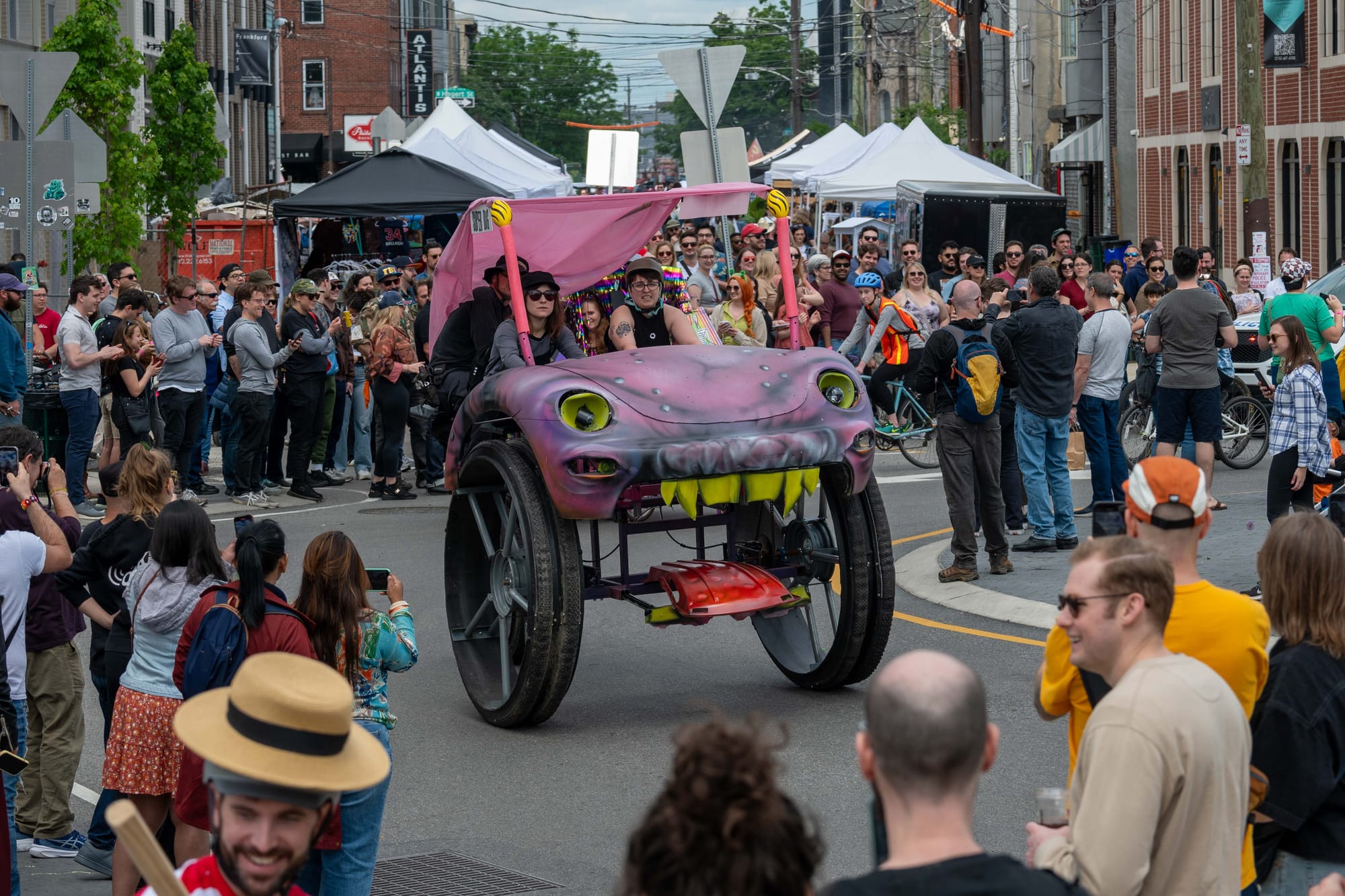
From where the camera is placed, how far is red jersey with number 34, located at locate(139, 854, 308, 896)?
3156 mm

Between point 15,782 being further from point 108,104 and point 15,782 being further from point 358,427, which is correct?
point 108,104

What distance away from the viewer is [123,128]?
87.5ft

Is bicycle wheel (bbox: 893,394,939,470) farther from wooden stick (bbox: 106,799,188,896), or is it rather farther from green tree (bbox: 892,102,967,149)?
green tree (bbox: 892,102,967,149)

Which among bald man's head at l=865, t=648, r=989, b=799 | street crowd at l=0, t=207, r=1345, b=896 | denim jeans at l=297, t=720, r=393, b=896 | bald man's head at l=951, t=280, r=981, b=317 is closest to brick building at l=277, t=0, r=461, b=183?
street crowd at l=0, t=207, r=1345, b=896

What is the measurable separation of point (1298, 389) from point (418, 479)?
30.1 ft

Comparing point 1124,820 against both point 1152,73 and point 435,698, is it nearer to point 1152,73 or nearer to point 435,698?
point 435,698

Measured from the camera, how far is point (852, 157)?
32719mm

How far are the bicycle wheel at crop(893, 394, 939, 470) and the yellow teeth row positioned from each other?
940cm

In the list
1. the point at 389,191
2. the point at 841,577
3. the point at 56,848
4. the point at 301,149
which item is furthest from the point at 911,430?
the point at 301,149

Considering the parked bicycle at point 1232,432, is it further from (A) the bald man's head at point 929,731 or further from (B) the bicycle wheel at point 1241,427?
(A) the bald man's head at point 929,731

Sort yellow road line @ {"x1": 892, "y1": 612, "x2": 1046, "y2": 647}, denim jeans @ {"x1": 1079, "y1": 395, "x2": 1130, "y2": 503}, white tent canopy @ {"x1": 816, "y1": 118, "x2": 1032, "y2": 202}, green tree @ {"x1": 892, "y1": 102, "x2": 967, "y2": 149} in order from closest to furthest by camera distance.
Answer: yellow road line @ {"x1": 892, "y1": 612, "x2": 1046, "y2": 647}
denim jeans @ {"x1": 1079, "y1": 395, "x2": 1130, "y2": 503}
white tent canopy @ {"x1": 816, "y1": 118, "x2": 1032, "y2": 202}
green tree @ {"x1": 892, "y1": 102, "x2": 967, "y2": 149}

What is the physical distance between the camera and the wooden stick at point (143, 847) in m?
2.59

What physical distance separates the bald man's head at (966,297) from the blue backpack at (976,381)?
239 millimetres

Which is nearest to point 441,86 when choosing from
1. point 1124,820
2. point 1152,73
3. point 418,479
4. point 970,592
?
point 1152,73
